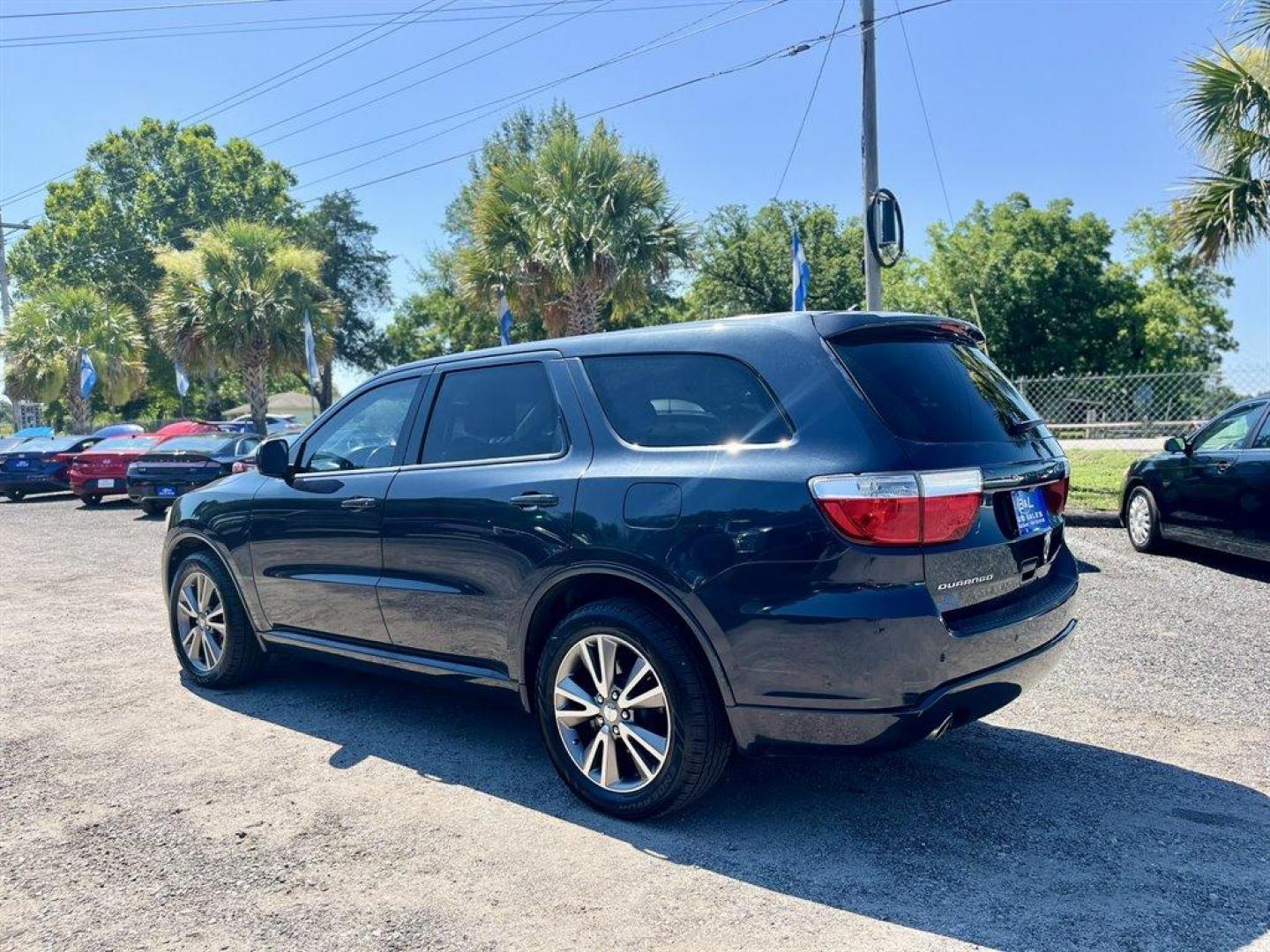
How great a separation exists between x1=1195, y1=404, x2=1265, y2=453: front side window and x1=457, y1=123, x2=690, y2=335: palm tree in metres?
12.5

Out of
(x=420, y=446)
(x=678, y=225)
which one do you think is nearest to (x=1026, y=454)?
(x=420, y=446)

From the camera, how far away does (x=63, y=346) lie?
3291 cm

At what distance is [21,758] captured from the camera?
14.9 ft

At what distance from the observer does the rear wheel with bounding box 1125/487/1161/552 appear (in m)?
9.03

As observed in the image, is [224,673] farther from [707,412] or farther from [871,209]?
[871,209]

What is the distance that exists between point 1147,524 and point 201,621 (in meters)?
7.92

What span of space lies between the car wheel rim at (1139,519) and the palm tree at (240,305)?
2130 cm

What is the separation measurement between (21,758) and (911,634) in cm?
396

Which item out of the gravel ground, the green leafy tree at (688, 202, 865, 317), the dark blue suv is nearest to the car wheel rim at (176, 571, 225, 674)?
the gravel ground

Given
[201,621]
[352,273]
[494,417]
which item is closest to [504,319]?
[201,621]

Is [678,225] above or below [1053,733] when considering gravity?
above

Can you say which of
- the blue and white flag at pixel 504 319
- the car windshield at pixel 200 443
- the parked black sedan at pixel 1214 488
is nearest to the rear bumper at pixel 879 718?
the parked black sedan at pixel 1214 488

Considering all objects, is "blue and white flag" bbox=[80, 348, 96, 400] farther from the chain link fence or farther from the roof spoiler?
the roof spoiler

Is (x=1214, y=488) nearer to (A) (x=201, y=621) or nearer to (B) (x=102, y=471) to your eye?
(A) (x=201, y=621)
